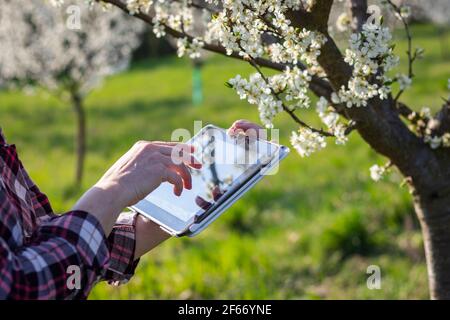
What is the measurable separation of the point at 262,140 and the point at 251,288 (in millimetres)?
2977

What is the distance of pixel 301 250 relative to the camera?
5.90 metres

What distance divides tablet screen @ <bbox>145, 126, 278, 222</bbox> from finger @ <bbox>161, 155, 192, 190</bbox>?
→ 0.10 metres

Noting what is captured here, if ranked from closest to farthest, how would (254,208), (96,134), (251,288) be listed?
(251,288)
(254,208)
(96,134)

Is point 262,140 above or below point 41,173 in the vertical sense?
below

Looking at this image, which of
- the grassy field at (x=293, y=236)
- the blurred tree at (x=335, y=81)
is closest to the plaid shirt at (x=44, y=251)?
the blurred tree at (x=335, y=81)

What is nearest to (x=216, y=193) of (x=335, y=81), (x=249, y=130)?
(x=249, y=130)

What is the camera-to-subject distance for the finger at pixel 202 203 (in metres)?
2.02

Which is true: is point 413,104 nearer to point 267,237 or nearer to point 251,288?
point 267,237

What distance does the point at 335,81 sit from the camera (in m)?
2.71

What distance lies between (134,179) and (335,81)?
1217 mm

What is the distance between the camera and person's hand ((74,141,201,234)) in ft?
5.78

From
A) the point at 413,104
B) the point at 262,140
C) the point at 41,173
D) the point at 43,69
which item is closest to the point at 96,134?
the point at 41,173

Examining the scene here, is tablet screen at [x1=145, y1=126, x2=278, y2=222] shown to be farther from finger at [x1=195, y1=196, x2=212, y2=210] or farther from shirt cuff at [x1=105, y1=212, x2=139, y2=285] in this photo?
shirt cuff at [x1=105, y1=212, x2=139, y2=285]

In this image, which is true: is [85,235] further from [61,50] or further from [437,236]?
[61,50]
